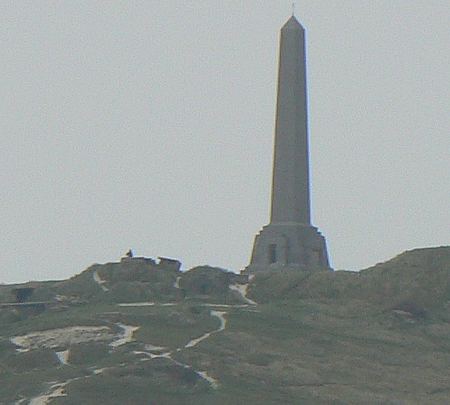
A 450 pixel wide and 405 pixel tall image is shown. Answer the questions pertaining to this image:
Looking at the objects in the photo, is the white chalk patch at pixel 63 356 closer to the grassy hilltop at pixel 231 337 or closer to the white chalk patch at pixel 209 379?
the grassy hilltop at pixel 231 337

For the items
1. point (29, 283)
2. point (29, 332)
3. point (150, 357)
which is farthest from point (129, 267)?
point (150, 357)

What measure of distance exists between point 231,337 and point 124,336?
6.09 meters

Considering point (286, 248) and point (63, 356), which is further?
point (286, 248)

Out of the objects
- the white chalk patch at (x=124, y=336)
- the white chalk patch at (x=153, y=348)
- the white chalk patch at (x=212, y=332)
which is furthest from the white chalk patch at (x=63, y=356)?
the white chalk patch at (x=212, y=332)

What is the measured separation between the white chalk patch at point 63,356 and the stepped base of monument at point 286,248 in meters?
28.7

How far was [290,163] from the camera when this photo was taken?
11850cm

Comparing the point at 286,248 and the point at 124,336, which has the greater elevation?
the point at 286,248

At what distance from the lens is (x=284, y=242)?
119 metres

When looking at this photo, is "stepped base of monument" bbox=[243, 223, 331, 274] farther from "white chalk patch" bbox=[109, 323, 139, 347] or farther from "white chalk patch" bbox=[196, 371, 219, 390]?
"white chalk patch" bbox=[196, 371, 219, 390]

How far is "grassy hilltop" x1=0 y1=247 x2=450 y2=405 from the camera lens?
8619cm

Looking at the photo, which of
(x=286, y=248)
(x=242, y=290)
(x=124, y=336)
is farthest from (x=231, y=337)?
(x=286, y=248)

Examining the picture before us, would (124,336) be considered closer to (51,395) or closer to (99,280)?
(51,395)

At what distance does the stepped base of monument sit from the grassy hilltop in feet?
12.6

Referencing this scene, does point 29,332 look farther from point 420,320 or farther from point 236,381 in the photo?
point 420,320
